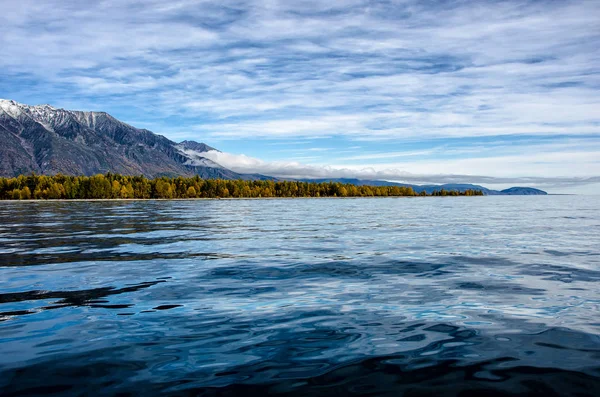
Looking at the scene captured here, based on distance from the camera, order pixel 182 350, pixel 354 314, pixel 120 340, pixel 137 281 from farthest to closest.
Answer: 1. pixel 137 281
2. pixel 354 314
3. pixel 120 340
4. pixel 182 350

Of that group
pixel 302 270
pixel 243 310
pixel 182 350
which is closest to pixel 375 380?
pixel 182 350

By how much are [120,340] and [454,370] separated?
8771mm

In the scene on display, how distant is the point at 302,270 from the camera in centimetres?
2430

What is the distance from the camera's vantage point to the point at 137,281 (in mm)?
21234

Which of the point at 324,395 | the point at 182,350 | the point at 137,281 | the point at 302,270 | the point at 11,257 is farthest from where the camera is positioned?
the point at 11,257

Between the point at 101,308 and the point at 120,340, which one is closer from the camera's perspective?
the point at 120,340

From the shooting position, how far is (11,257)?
29.8 metres

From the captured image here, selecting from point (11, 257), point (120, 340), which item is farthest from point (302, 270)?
point (11, 257)

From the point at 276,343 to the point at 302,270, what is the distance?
40.4ft

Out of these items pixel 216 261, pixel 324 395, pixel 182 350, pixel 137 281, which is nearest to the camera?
pixel 324 395

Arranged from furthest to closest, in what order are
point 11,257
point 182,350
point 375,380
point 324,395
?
point 11,257 < point 182,350 < point 375,380 < point 324,395

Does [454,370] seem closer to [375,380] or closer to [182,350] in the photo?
[375,380]

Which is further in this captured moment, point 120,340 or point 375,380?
point 120,340

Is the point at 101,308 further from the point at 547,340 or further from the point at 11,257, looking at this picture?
the point at 11,257
